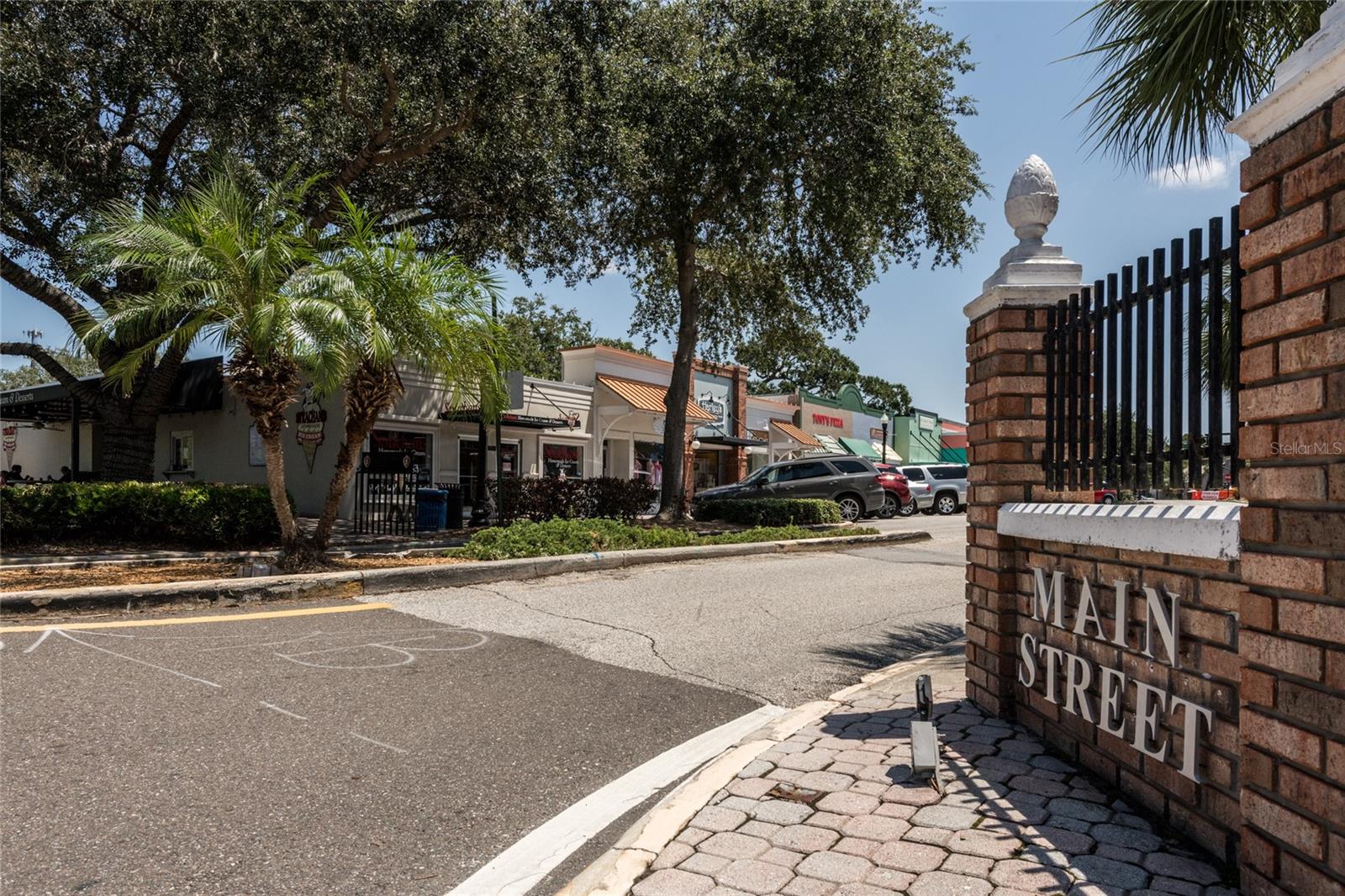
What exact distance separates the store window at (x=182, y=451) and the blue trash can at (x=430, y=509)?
371 inches

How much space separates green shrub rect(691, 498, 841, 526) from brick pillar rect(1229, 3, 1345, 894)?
1577 centimetres

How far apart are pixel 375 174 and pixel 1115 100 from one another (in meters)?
14.0

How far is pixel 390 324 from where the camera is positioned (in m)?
10.7

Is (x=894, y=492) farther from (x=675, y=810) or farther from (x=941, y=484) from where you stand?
(x=675, y=810)

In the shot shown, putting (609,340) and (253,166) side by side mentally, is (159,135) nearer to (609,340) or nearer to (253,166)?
(253,166)

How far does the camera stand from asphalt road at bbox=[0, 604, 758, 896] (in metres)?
3.22

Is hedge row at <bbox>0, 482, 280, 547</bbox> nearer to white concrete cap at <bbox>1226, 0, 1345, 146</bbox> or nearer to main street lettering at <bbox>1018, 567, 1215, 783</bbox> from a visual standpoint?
main street lettering at <bbox>1018, 567, 1215, 783</bbox>

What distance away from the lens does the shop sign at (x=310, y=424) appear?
17969mm

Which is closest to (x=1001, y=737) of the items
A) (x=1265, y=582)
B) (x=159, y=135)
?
(x=1265, y=582)

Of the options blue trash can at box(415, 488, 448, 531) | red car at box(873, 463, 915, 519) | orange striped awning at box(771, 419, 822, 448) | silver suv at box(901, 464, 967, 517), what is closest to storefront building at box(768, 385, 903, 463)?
orange striped awning at box(771, 419, 822, 448)

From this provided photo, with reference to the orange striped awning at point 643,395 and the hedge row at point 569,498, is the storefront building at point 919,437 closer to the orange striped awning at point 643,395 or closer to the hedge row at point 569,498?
the orange striped awning at point 643,395

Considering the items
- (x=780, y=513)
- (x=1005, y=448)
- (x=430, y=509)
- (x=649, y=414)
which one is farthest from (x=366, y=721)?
(x=649, y=414)

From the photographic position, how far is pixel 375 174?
1667 cm

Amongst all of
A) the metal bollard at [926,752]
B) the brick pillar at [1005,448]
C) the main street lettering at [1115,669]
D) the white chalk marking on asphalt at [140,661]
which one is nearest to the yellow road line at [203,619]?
the white chalk marking on asphalt at [140,661]
